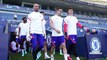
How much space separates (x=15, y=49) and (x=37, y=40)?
19.4 feet

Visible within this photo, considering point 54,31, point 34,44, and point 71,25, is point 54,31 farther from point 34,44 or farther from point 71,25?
point 34,44

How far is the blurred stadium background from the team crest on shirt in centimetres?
162

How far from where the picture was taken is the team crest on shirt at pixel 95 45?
41.4 ft

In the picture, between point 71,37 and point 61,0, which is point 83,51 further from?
point 61,0

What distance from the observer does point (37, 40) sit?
8.16m

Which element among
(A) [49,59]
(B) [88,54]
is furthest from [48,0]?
(A) [49,59]

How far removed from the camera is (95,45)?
12891 millimetres

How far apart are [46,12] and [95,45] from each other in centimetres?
880

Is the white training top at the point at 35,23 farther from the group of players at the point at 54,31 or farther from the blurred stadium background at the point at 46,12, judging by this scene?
the blurred stadium background at the point at 46,12

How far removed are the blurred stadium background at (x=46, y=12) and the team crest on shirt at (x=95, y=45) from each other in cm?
162

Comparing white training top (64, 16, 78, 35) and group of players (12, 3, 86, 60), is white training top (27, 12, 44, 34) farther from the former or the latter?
white training top (64, 16, 78, 35)

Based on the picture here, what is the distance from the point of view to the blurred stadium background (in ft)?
41.4

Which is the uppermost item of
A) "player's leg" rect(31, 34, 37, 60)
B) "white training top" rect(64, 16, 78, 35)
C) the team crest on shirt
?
"white training top" rect(64, 16, 78, 35)

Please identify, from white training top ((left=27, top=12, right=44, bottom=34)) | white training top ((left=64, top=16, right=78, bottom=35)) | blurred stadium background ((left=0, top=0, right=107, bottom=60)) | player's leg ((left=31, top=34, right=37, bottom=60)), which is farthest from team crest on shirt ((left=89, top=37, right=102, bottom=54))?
player's leg ((left=31, top=34, right=37, bottom=60))
